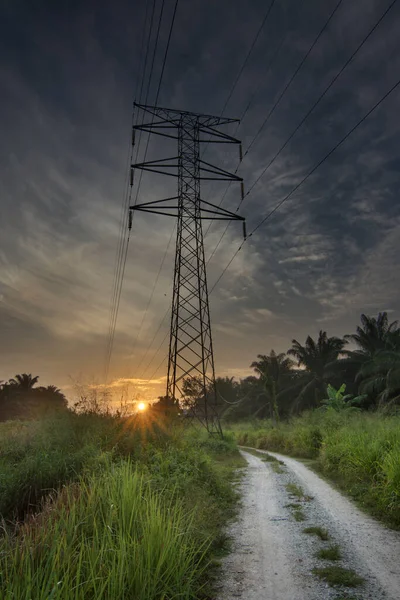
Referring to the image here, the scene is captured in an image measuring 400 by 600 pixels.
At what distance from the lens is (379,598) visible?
4.05 metres

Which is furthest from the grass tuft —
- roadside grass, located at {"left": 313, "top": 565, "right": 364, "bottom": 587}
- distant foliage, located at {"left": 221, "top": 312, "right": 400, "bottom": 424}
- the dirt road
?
distant foliage, located at {"left": 221, "top": 312, "right": 400, "bottom": 424}

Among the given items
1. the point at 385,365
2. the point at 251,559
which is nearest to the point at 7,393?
the point at 385,365

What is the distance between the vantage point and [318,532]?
628 cm

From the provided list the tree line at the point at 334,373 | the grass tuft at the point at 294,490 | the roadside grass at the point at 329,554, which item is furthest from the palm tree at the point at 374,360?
the roadside grass at the point at 329,554

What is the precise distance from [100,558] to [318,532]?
434 centimetres

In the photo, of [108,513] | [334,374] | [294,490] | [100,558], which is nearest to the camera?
[100,558]

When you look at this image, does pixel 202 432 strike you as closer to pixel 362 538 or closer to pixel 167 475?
pixel 167 475

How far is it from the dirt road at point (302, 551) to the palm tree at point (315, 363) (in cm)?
4162

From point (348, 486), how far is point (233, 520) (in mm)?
4405

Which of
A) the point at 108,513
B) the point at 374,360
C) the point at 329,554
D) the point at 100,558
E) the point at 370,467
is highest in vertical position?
the point at 374,360

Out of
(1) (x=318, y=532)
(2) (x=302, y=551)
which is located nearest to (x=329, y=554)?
(2) (x=302, y=551)

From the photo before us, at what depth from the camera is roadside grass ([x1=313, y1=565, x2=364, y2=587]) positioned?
4.45 m

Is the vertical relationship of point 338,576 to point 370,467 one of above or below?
below

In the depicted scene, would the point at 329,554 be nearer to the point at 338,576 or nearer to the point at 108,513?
the point at 338,576
